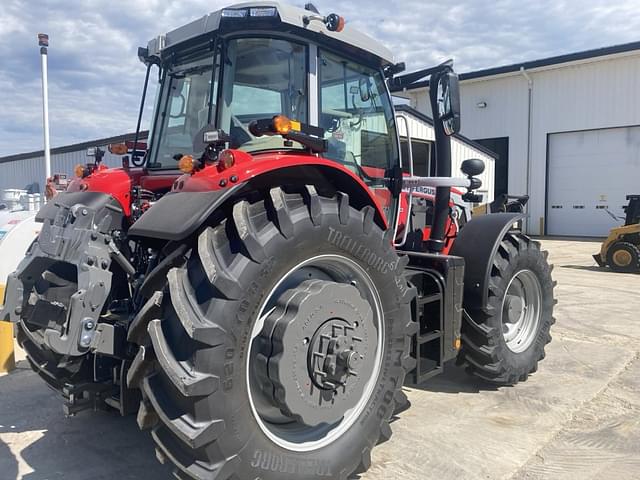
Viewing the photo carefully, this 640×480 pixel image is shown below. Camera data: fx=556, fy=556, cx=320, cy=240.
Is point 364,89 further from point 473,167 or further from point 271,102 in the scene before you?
point 473,167

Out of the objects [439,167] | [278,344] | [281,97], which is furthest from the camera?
[439,167]

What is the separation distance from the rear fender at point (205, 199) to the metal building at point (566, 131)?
56.3 ft

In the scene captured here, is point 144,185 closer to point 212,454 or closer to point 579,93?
point 212,454

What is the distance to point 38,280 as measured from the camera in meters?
3.24

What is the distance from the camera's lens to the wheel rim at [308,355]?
269 cm

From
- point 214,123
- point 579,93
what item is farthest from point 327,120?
point 579,93

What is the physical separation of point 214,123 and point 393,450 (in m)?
2.23

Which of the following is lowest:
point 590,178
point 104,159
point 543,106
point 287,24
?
point 287,24

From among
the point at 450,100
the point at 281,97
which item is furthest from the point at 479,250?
the point at 281,97

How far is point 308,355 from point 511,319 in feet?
8.21

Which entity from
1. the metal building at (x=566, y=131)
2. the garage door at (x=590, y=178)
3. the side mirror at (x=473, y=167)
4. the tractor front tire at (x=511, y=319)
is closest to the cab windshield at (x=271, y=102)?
the side mirror at (x=473, y=167)

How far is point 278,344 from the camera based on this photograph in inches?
105

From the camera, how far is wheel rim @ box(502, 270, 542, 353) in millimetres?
4633

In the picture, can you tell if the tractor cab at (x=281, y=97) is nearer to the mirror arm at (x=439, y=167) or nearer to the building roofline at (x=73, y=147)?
the mirror arm at (x=439, y=167)
